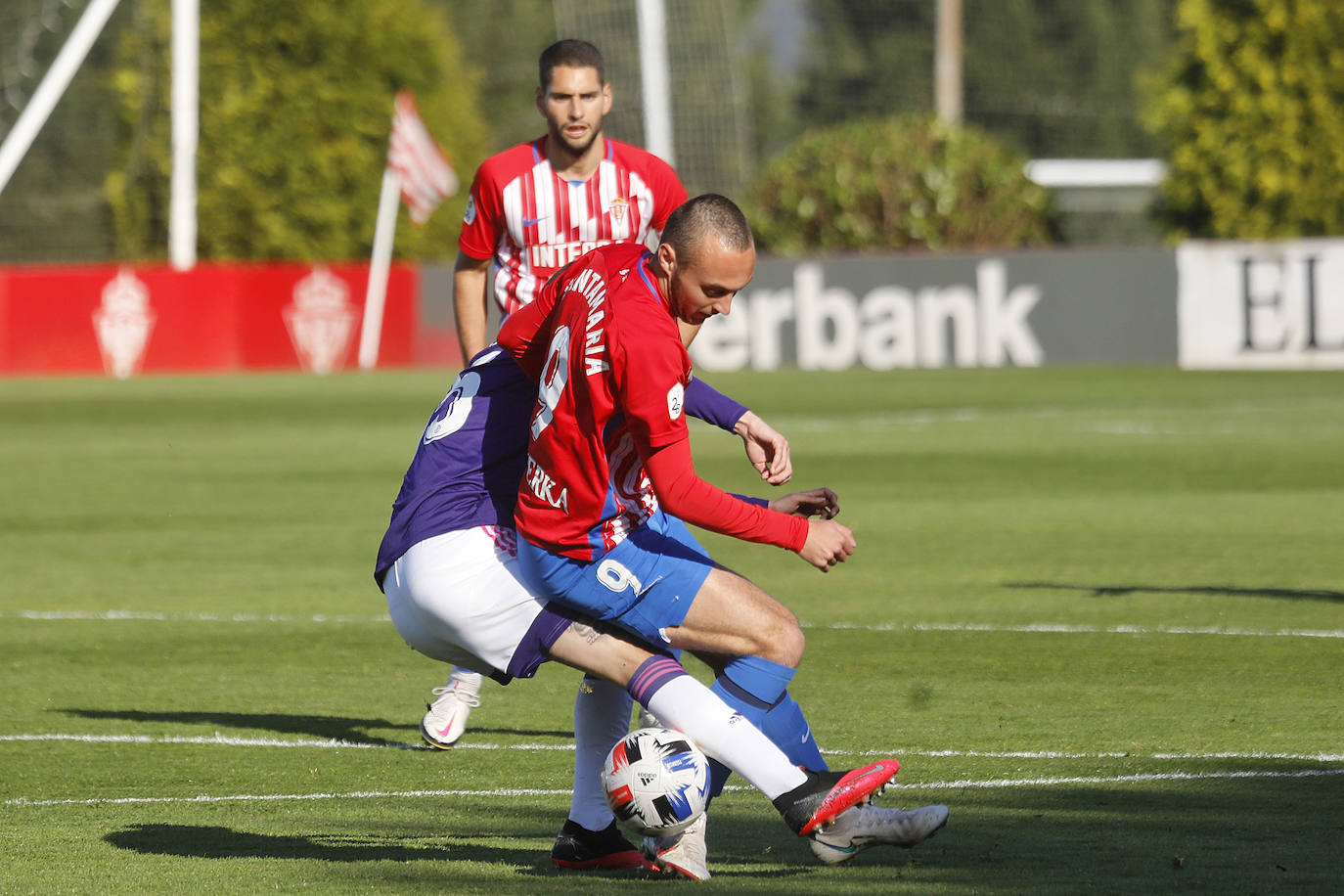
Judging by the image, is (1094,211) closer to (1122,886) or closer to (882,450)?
(882,450)

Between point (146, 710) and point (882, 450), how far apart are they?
1160 cm

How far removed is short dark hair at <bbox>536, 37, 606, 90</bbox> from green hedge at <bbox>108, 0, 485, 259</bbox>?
112 ft

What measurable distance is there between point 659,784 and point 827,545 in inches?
26.7

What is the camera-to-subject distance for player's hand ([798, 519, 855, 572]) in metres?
5.01

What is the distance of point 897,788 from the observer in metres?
6.07

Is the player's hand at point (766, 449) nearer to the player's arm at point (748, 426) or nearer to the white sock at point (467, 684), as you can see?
the player's arm at point (748, 426)

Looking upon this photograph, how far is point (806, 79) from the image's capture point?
69812 mm

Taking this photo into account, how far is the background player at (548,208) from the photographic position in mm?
8125

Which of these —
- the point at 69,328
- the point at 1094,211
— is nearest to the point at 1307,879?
the point at 69,328

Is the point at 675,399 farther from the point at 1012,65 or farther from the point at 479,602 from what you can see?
the point at 1012,65

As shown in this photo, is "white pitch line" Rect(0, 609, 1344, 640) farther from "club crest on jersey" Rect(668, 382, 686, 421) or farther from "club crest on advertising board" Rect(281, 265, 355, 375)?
"club crest on advertising board" Rect(281, 265, 355, 375)

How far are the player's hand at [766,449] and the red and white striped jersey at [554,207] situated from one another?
2.58 meters

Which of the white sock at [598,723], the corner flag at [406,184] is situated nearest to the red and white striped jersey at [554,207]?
the white sock at [598,723]

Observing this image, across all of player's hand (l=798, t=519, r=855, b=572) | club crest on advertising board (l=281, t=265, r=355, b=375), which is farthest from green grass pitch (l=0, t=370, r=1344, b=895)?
club crest on advertising board (l=281, t=265, r=355, b=375)
